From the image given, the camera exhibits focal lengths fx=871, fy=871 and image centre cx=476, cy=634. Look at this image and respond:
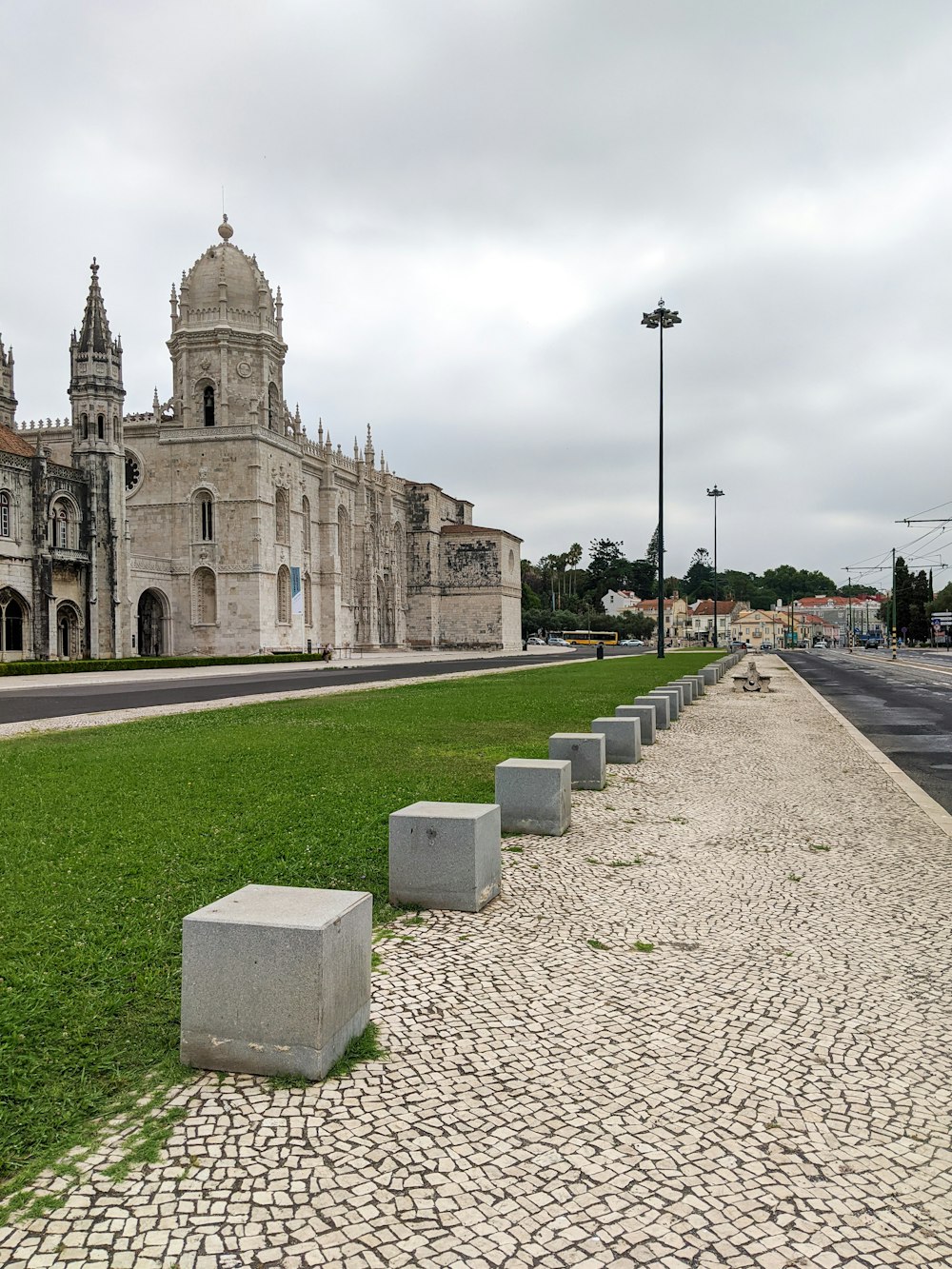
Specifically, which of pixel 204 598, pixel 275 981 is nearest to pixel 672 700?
pixel 275 981

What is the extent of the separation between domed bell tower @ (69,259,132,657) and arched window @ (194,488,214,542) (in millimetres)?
8142

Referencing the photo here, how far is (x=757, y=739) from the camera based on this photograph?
14852 millimetres

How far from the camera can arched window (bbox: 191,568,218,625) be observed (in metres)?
53.8

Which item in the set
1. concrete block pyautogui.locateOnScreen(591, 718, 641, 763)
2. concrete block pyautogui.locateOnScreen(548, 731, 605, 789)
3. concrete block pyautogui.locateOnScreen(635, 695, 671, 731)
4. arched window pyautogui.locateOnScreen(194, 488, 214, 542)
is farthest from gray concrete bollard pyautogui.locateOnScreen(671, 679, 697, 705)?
arched window pyautogui.locateOnScreen(194, 488, 214, 542)

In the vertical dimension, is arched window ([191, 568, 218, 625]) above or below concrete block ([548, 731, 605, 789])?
above

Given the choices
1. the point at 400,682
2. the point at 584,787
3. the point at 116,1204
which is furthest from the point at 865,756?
the point at 400,682

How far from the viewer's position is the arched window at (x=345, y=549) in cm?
6769

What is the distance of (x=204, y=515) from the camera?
180 ft

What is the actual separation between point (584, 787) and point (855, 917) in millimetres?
4616

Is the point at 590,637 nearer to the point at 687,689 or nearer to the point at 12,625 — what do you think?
the point at 12,625

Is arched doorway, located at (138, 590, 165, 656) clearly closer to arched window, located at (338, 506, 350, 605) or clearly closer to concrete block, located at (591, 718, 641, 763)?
arched window, located at (338, 506, 350, 605)

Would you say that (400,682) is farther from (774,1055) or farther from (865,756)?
(774,1055)

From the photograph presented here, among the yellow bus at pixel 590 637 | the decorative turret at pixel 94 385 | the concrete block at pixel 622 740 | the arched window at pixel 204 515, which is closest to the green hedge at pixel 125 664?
the arched window at pixel 204 515

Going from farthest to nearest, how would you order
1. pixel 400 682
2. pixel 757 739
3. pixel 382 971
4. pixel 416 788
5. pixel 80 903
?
1. pixel 400 682
2. pixel 757 739
3. pixel 416 788
4. pixel 80 903
5. pixel 382 971
